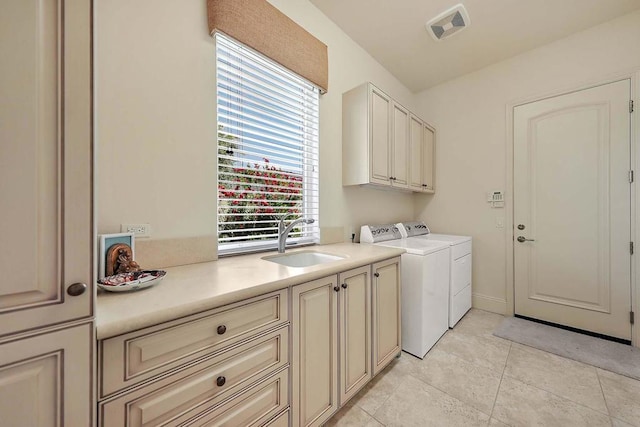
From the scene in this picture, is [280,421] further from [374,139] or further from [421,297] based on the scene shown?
[374,139]

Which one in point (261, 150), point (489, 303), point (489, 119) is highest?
point (489, 119)

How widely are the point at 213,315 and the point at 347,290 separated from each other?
2.54 feet

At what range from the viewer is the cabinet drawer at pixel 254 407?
913mm

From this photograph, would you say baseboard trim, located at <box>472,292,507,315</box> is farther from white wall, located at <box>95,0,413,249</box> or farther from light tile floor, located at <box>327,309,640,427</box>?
white wall, located at <box>95,0,413,249</box>

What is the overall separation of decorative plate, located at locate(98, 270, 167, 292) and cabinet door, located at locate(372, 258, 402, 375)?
3.96ft

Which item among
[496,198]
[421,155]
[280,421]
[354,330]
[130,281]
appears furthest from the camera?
[421,155]

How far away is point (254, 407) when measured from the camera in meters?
1.02

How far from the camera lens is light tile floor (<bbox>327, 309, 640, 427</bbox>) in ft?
4.62

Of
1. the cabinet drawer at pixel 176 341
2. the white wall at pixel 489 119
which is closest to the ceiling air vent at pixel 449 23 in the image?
the white wall at pixel 489 119
